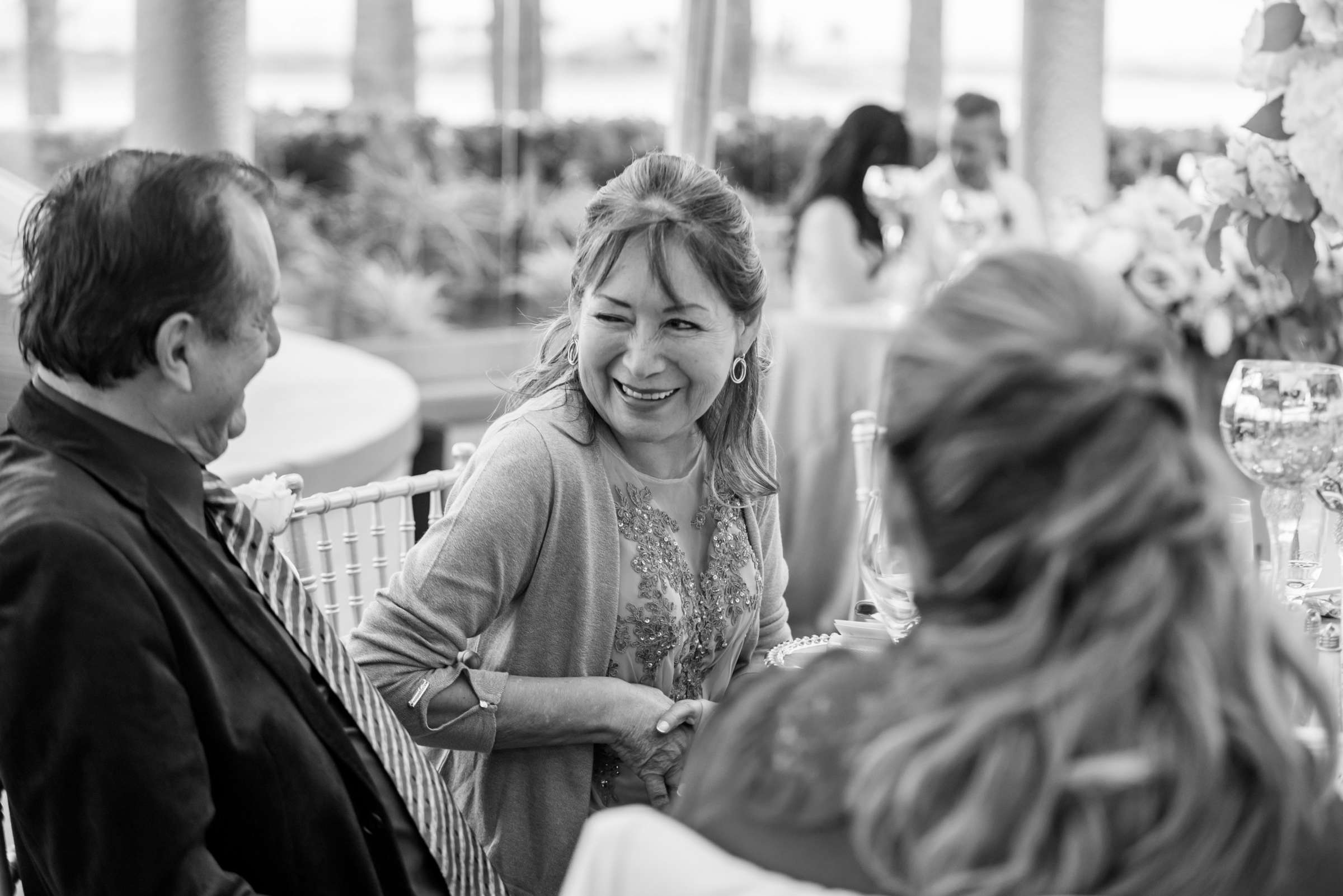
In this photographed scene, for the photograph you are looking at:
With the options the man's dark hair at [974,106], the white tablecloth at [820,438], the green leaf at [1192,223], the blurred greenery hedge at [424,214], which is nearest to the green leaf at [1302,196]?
the green leaf at [1192,223]

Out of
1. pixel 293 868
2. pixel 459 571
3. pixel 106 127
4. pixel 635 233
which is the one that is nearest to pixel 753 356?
pixel 635 233

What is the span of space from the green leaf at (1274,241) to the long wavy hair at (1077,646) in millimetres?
1357

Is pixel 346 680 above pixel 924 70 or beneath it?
beneath

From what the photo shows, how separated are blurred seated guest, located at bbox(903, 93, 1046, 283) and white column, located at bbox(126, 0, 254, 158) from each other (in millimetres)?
2256

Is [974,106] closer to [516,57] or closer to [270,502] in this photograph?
[516,57]

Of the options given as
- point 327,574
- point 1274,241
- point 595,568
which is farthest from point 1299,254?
point 327,574

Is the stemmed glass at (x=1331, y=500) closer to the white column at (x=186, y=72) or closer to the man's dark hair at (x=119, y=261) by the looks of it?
the man's dark hair at (x=119, y=261)

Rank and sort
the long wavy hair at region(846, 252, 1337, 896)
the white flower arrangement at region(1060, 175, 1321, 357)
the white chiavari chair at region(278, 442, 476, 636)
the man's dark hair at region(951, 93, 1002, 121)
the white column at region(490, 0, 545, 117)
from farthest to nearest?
1. the white column at region(490, 0, 545, 117)
2. the man's dark hair at region(951, 93, 1002, 121)
3. the white flower arrangement at region(1060, 175, 1321, 357)
4. the white chiavari chair at region(278, 442, 476, 636)
5. the long wavy hair at region(846, 252, 1337, 896)

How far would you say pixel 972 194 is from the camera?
4.78 metres

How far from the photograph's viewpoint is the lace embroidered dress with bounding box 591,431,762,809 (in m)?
1.73

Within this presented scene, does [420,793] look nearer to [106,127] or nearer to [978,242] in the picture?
[978,242]

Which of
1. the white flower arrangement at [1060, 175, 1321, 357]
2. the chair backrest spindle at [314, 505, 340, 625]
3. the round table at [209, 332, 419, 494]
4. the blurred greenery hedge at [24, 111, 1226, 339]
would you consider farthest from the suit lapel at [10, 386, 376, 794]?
the blurred greenery hedge at [24, 111, 1226, 339]

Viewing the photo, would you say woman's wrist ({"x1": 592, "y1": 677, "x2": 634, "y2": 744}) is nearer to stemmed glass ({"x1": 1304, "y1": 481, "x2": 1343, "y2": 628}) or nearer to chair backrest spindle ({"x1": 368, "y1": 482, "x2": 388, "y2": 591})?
chair backrest spindle ({"x1": 368, "y1": 482, "x2": 388, "y2": 591})

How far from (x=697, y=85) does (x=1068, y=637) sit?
3774 millimetres
